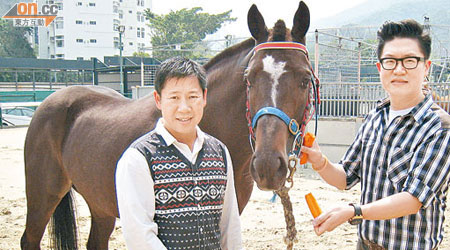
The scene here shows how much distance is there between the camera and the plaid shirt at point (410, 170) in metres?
1.54

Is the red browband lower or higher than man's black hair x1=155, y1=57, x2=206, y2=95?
higher

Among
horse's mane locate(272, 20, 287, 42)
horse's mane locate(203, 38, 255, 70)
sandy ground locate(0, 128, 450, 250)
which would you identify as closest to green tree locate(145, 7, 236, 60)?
sandy ground locate(0, 128, 450, 250)

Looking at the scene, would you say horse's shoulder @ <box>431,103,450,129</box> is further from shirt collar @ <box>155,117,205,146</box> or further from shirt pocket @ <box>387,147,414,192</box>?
Result: shirt collar @ <box>155,117,205,146</box>

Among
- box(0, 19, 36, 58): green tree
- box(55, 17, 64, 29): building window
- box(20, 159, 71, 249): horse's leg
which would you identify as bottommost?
box(20, 159, 71, 249): horse's leg

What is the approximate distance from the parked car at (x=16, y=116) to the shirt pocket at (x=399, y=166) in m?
16.1

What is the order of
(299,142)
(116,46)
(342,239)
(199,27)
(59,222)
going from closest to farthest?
(299,142) → (59,222) → (342,239) → (199,27) → (116,46)

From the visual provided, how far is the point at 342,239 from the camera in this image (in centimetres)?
438

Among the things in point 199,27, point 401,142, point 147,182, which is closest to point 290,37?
point 401,142

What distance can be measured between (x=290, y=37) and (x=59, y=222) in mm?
2917

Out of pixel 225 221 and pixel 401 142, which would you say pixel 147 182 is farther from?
pixel 401 142

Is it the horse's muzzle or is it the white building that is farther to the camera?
the white building

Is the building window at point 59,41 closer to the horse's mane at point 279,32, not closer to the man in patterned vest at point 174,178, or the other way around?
the horse's mane at point 279,32

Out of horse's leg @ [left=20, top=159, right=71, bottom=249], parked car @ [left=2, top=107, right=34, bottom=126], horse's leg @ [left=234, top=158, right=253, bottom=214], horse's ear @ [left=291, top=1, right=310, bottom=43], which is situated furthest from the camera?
parked car @ [left=2, top=107, right=34, bottom=126]

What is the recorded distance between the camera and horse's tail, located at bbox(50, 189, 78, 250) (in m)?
3.73
